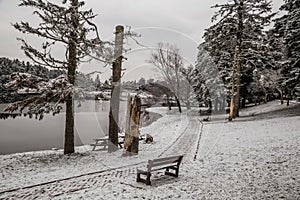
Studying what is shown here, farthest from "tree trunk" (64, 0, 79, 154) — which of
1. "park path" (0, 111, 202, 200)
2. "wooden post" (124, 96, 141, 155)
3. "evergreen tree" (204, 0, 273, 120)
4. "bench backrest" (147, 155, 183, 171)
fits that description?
"evergreen tree" (204, 0, 273, 120)

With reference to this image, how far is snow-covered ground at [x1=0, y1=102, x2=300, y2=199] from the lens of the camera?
22.8ft

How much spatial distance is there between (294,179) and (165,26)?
13.9m

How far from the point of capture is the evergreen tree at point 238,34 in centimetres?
2152

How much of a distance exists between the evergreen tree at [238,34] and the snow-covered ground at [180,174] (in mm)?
9975

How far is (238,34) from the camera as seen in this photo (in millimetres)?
22641

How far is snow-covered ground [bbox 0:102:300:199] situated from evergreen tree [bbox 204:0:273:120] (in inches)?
393

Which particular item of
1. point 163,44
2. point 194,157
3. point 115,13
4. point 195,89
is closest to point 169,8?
point 115,13

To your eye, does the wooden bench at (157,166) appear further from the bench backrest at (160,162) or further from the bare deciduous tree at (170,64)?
the bare deciduous tree at (170,64)

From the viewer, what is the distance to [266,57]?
24.9 meters

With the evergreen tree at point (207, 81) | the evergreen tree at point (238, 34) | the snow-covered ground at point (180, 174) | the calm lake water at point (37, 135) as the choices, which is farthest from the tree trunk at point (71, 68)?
the evergreen tree at point (207, 81)

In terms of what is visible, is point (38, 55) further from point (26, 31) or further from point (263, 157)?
point (263, 157)

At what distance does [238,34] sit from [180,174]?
1761 centimetres

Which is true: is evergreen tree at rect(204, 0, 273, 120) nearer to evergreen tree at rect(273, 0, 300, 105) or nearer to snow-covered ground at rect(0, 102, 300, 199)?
evergreen tree at rect(273, 0, 300, 105)

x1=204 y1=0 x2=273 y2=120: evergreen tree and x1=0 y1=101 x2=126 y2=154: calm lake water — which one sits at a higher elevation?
x1=204 y1=0 x2=273 y2=120: evergreen tree
